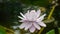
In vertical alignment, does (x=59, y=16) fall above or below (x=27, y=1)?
below

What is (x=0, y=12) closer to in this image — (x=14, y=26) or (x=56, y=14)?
(x=14, y=26)

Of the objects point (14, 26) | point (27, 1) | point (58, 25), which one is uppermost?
point (27, 1)

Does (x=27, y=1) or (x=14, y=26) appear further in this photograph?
(x=27, y=1)

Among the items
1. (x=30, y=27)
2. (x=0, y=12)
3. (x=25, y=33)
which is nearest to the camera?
(x=30, y=27)

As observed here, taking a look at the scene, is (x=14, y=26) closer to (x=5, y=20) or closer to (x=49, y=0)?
(x=5, y=20)

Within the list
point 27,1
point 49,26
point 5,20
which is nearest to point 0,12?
point 5,20

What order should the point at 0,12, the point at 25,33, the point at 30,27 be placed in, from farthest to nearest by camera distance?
the point at 0,12 → the point at 25,33 → the point at 30,27

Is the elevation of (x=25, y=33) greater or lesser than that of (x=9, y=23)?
lesser

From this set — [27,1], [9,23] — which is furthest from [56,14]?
[9,23]

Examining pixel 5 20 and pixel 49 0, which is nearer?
pixel 5 20
